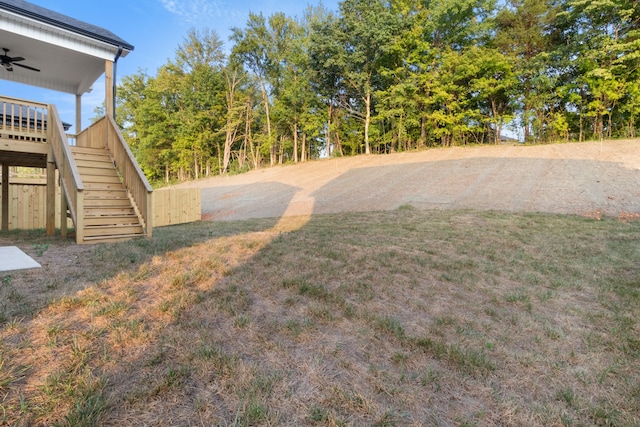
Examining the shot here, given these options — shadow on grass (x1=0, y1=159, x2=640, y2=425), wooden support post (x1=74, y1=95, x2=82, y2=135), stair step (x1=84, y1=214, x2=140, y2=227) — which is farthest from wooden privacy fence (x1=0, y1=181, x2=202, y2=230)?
shadow on grass (x1=0, y1=159, x2=640, y2=425)

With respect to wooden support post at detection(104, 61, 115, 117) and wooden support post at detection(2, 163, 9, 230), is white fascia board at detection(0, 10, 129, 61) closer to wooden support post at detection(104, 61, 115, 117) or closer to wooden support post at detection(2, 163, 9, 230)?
wooden support post at detection(104, 61, 115, 117)

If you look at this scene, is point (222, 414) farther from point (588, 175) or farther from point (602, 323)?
point (588, 175)

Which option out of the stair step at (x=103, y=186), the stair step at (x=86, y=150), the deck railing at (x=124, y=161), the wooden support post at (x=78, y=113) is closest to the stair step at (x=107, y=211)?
the deck railing at (x=124, y=161)

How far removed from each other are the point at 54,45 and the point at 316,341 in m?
8.37

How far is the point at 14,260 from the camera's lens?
12.4 ft

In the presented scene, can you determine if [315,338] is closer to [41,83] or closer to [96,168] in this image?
[96,168]

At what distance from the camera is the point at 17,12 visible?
5.71 meters

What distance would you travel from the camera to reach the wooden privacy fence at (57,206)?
30.8 feet

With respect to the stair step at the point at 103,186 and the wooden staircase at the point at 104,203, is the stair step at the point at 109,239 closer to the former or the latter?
the wooden staircase at the point at 104,203

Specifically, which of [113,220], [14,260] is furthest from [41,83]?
[14,260]

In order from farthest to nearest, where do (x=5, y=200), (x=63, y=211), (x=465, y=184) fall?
(x=465, y=184) → (x=5, y=200) → (x=63, y=211)

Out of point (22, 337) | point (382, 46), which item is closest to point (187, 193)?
point (22, 337)

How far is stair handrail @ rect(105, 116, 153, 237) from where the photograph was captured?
559cm

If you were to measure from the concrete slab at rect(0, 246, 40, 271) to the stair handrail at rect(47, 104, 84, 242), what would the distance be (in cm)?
83
